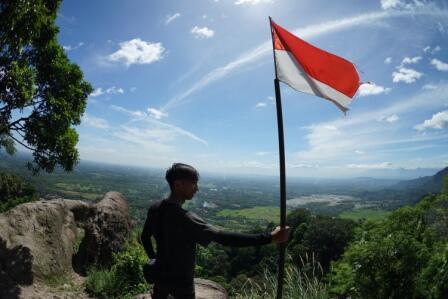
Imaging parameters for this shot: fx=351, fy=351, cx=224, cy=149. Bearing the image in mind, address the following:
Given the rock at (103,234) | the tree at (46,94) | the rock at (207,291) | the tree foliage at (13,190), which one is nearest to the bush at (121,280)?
the rock at (103,234)

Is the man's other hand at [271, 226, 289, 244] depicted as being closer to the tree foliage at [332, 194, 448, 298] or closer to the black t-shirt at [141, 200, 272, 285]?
the black t-shirt at [141, 200, 272, 285]

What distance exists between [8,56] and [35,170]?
3522 millimetres

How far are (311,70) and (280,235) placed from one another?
2.03 metres

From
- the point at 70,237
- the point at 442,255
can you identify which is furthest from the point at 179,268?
the point at 70,237

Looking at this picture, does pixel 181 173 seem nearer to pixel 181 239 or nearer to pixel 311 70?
pixel 181 239

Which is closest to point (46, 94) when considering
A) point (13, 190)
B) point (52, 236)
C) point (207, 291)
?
point (52, 236)

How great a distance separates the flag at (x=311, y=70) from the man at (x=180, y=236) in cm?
158

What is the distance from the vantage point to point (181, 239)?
3051mm

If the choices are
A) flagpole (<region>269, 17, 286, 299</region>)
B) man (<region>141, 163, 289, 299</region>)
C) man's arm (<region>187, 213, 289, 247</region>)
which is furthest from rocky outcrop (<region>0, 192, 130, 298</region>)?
flagpole (<region>269, 17, 286, 299</region>)

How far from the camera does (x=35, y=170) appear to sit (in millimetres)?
10836

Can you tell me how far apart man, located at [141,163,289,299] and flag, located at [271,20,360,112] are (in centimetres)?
158

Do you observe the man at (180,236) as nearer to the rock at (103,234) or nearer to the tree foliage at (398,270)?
the tree foliage at (398,270)

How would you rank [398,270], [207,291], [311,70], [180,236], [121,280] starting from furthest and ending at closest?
[121,280]
[398,270]
[207,291]
[311,70]
[180,236]

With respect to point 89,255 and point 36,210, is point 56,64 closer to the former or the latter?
point 36,210
